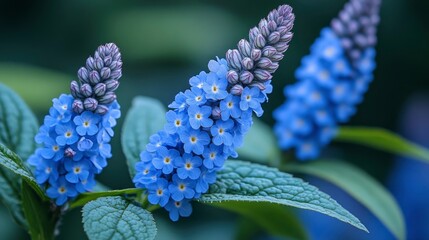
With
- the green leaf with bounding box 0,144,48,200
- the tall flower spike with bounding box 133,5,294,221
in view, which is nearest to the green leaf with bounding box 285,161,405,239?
the tall flower spike with bounding box 133,5,294,221

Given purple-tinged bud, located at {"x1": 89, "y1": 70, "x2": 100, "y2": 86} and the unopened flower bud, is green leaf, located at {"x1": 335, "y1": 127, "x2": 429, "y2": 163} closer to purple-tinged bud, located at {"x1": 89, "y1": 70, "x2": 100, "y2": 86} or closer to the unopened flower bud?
the unopened flower bud

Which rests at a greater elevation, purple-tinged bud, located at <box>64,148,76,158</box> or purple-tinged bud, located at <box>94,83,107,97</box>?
purple-tinged bud, located at <box>94,83,107,97</box>

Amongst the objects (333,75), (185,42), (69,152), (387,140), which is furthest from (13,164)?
(185,42)

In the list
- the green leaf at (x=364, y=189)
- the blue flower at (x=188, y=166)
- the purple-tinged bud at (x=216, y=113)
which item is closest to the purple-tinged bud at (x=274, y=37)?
the purple-tinged bud at (x=216, y=113)

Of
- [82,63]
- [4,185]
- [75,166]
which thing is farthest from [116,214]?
[82,63]

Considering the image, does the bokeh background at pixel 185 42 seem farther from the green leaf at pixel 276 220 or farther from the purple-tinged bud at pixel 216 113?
the purple-tinged bud at pixel 216 113
